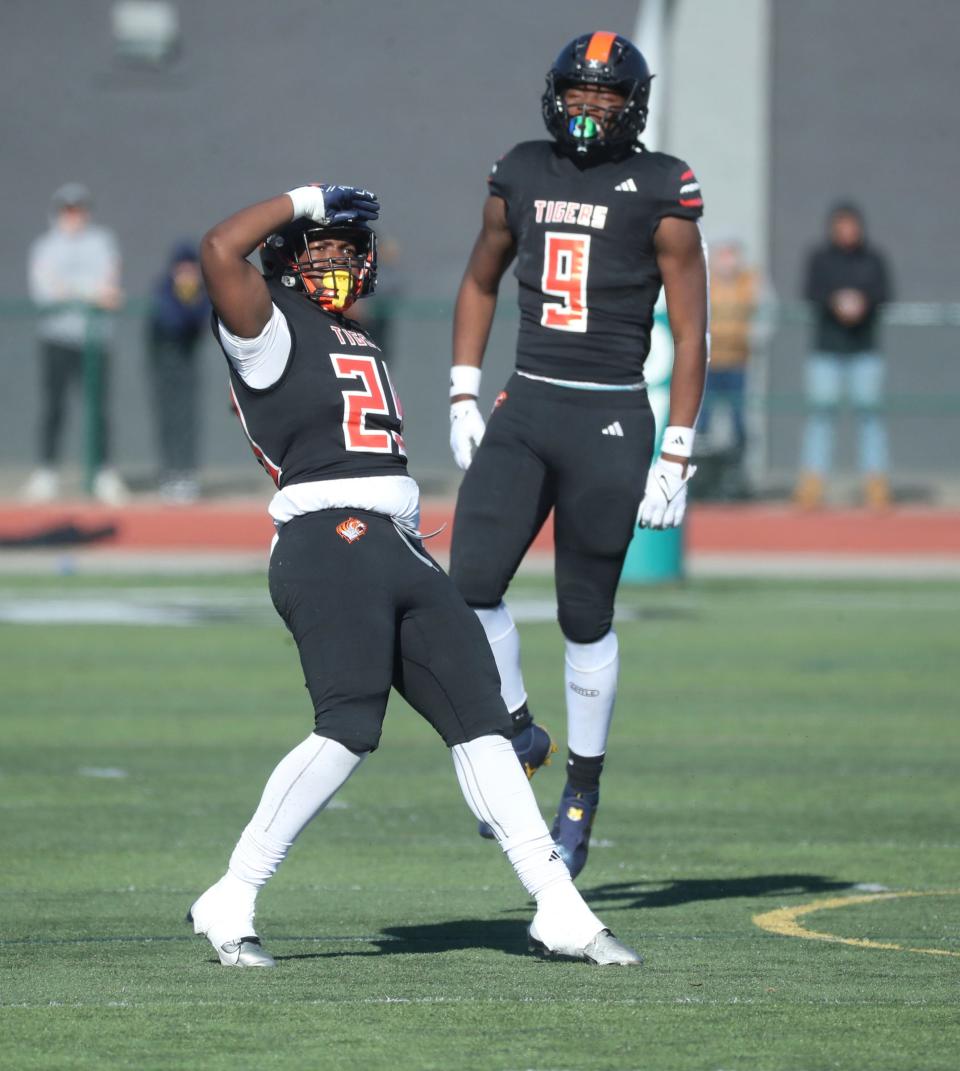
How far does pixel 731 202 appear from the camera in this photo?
2359cm

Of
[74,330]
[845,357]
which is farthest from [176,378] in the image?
[845,357]

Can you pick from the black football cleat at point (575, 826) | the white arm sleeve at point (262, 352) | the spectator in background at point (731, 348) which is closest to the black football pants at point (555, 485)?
the black football cleat at point (575, 826)

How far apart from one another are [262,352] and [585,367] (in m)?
1.48

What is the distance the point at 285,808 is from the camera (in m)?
5.73

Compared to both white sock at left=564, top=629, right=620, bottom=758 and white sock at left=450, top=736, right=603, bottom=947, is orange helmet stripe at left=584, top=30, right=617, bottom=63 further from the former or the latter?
white sock at left=450, top=736, right=603, bottom=947

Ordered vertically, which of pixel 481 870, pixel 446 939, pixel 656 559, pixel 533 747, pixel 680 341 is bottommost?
pixel 656 559

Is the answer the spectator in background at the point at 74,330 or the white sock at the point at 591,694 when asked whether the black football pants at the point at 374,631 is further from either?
the spectator in background at the point at 74,330

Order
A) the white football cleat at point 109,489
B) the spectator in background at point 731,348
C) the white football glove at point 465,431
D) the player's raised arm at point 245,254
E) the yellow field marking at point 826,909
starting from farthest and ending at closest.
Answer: the white football cleat at point 109,489
the spectator in background at point 731,348
the white football glove at point 465,431
the yellow field marking at point 826,909
the player's raised arm at point 245,254

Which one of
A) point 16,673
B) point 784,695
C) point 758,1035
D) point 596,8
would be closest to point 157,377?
point 596,8

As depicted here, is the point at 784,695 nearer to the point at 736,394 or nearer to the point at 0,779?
the point at 0,779

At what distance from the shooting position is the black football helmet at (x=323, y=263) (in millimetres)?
5922

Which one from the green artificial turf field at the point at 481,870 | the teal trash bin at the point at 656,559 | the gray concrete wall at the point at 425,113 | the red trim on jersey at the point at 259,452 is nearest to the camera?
the green artificial turf field at the point at 481,870

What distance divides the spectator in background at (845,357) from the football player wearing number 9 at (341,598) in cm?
1424

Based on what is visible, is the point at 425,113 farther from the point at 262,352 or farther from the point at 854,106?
the point at 262,352
